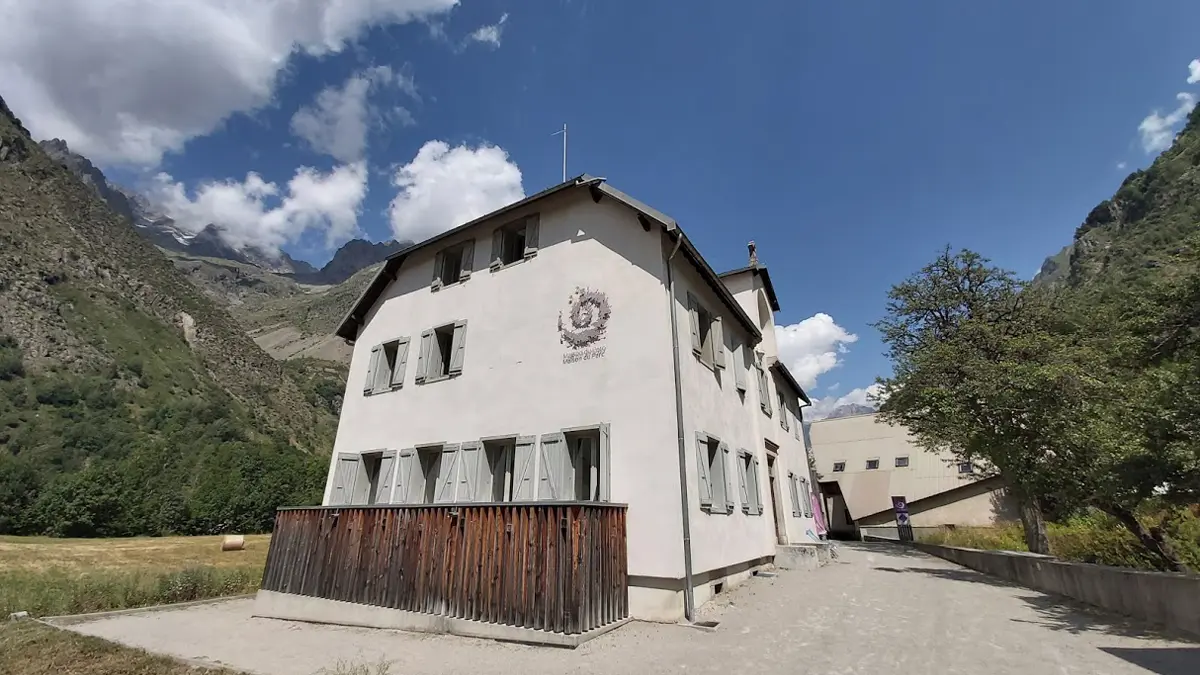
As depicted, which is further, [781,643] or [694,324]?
[694,324]

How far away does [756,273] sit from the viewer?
19.1 metres

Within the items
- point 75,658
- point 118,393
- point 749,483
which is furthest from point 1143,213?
point 118,393

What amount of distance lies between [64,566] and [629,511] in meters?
31.1

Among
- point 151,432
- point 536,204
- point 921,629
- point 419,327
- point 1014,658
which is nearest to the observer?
point 1014,658

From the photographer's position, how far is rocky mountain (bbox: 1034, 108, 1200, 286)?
4775 centimetres

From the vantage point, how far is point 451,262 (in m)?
14.7

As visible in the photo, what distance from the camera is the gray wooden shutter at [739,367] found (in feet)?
47.0

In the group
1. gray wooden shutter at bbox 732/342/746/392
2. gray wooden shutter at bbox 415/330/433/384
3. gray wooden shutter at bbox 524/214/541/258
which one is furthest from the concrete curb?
gray wooden shutter at bbox 732/342/746/392

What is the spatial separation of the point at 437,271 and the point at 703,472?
29.1 ft

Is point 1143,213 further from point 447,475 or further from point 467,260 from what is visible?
point 447,475

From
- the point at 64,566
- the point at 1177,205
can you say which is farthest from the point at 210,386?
the point at 1177,205

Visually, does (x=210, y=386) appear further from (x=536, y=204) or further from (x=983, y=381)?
(x=983, y=381)

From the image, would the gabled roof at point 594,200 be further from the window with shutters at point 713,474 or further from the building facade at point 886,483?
the building facade at point 886,483

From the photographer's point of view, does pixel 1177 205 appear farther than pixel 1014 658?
Yes
